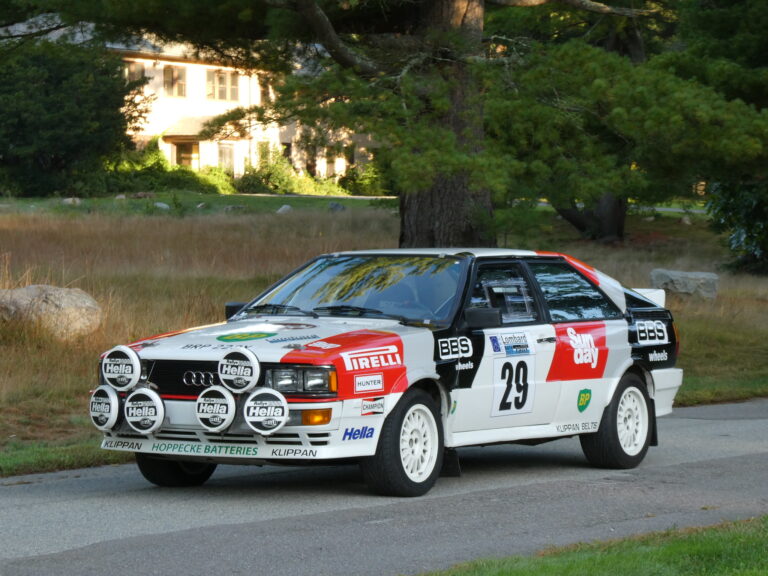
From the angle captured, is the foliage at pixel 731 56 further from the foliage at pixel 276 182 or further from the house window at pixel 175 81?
the house window at pixel 175 81

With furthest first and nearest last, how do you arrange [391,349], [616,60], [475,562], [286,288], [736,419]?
[616,60] → [736,419] → [286,288] → [391,349] → [475,562]

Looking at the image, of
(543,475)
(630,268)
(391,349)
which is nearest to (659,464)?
(543,475)

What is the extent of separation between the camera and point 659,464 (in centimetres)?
1062

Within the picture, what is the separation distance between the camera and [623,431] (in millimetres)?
10422

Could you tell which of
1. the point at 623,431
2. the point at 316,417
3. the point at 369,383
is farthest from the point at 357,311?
the point at 623,431

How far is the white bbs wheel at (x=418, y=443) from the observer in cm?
853

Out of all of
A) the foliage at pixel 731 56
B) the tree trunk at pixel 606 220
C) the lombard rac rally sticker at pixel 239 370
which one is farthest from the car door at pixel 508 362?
the tree trunk at pixel 606 220

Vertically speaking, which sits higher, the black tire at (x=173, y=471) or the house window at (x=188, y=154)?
the house window at (x=188, y=154)

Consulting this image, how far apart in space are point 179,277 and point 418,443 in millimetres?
14692

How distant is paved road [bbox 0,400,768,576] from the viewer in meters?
6.76

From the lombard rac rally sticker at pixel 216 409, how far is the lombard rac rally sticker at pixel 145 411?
0.29 meters

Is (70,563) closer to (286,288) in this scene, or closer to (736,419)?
(286,288)

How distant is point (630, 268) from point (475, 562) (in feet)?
91.5

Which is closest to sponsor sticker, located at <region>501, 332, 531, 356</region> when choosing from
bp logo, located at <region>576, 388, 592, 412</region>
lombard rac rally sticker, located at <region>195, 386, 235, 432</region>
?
bp logo, located at <region>576, 388, 592, 412</region>
